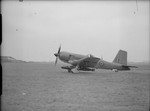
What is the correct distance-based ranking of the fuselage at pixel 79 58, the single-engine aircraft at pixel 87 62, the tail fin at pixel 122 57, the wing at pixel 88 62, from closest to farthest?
the wing at pixel 88 62
the single-engine aircraft at pixel 87 62
the fuselage at pixel 79 58
the tail fin at pixel 122 57

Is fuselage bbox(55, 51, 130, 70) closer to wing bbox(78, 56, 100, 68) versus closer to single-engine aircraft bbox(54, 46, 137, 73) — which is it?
single-engine aircraft bbox(54, 46, 137, 73)

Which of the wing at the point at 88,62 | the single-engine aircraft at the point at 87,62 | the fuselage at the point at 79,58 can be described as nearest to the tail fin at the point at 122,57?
the single-engine aircraft at the point at 87,62

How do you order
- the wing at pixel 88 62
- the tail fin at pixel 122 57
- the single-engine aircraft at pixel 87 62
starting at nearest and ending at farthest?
1. the wing at pixel 88 62
2. the single-engine aircraft at pixel 87 62
3. the tail fin at pixel 122 57

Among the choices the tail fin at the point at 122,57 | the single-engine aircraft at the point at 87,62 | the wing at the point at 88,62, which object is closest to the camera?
the wing at the point at 88,62

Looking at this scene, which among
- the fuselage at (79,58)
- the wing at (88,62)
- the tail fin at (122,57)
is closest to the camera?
the wing at (88,62)

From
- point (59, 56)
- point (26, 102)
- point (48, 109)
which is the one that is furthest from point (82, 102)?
point (59, 56)

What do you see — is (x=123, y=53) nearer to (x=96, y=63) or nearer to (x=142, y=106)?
(x=96, y=63)

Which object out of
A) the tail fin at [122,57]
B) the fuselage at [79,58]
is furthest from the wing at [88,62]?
the tail fin at [122,57]

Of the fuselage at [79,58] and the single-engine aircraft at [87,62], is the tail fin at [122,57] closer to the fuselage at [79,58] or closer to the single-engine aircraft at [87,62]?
the single-engine aircraft at [87,62]

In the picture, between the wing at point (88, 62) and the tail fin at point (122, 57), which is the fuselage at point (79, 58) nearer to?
the tail fin at point (122, 57)

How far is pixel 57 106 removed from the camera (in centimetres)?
628

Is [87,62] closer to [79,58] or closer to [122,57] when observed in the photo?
[79,58]

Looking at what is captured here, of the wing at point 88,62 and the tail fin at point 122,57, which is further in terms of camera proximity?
the tail fin at point 122,57

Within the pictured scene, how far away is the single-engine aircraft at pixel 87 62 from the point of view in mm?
23781
